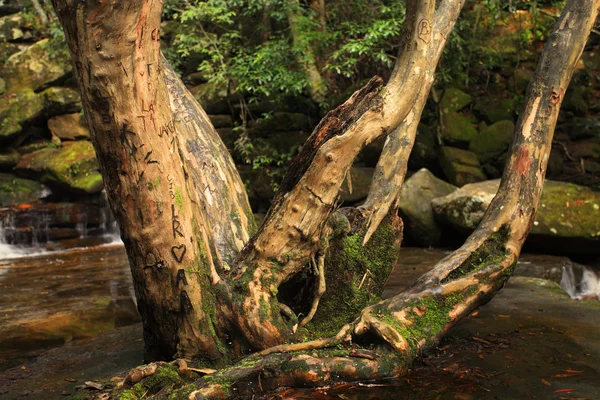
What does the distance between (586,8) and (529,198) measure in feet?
6.06

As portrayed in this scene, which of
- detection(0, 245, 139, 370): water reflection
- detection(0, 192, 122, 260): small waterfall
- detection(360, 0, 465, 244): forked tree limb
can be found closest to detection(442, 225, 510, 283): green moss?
detection(360, 0, 465, 244): forked tree limb

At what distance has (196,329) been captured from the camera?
10.9 ft

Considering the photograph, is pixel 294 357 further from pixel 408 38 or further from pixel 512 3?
pixel 512 3

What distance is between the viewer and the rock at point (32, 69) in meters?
14.5

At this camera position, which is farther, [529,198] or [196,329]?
[529,198]

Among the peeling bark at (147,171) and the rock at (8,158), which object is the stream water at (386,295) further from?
the rock at (8,158)

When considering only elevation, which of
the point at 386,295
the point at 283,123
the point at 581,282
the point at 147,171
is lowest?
the point at 581,282

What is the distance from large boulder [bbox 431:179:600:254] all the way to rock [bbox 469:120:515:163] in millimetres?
1975

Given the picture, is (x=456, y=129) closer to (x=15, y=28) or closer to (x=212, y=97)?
(x=212, y=97)

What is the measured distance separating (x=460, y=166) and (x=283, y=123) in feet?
13.2

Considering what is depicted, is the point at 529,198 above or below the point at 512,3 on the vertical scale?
below

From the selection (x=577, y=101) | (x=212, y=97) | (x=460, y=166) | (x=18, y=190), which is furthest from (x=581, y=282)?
(x=18, y=190)

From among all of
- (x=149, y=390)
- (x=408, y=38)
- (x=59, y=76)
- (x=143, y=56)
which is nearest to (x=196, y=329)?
(x=149, y=390)

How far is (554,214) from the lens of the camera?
862 centimetres
